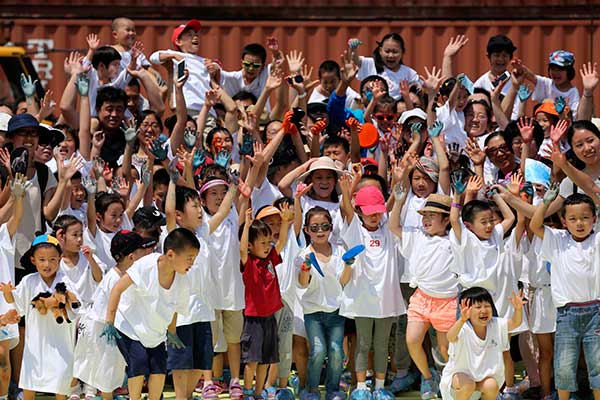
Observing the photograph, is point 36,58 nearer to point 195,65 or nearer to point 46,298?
point 195,65

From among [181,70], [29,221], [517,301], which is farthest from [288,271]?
[181,70]

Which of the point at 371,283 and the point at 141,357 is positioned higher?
the point at 371,283

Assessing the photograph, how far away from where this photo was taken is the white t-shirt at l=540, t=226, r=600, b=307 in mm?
9180

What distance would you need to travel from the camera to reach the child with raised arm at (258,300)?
9570 mm

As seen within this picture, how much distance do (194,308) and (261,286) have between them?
61 centimetres

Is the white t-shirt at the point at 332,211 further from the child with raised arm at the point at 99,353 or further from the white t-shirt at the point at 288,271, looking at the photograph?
the child with raised arm at the point at 99,353

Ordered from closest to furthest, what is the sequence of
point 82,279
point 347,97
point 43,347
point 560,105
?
point 43,347 → point 82,279 → point 560,105 → point 347,97

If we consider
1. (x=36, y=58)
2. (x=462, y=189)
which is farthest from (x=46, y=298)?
(x=36, y=58)

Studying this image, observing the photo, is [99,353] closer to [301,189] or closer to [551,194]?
[301,189]

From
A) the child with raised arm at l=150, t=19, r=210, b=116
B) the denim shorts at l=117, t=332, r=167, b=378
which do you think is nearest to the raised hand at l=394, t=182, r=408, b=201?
the denim shorts at l=117, t=332, r=167, b=378

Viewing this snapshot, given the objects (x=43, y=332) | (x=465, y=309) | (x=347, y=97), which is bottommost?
(x=43, y=332)

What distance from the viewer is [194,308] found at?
30.7 ft

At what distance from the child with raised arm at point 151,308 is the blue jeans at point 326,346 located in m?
1.18

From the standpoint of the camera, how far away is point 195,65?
1286cm
